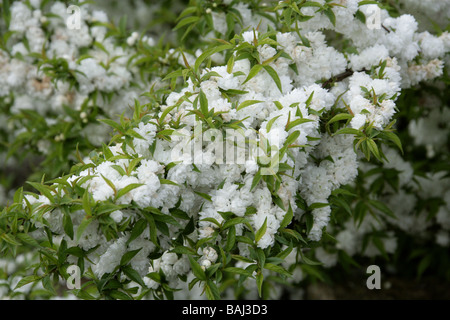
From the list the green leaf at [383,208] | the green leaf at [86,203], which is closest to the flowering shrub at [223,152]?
the green leaf at [86,203]

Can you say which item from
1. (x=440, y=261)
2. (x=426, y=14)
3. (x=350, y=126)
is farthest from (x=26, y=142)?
(x=440, y=261)

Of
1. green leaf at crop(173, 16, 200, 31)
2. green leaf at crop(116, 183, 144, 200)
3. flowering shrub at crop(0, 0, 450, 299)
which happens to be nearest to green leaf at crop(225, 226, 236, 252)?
flowering shrub at crop(0, 0, 450, 299)

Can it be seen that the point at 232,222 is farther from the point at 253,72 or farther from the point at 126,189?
the point at 253,72

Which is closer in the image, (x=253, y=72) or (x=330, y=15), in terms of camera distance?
(x=253, y=72)

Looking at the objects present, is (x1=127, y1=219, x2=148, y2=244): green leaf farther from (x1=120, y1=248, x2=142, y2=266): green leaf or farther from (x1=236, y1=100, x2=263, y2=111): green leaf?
(x1=236, y1=100, x2=263, y2=111): green leaf

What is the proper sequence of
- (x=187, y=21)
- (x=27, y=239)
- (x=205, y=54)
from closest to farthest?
(x=27, y=239) < (x=205, y=54) < (x=187, y=21)

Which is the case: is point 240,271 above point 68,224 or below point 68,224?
below

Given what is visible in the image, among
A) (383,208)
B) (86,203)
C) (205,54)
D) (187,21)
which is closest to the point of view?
(86,203)

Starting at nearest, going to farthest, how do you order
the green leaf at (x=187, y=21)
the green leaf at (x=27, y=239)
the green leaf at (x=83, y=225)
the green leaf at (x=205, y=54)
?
1. the green leaf at (x=83, y=225)
2. the green leaf at (x=27, y=239)
3. the green leaf at (x=205, y=54)
4. the green leaf at (x=187, y=21)

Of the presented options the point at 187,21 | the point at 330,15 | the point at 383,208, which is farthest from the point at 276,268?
the point at 187,21

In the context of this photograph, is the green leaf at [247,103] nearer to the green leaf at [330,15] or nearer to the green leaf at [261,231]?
the green leaf at [261,231]
